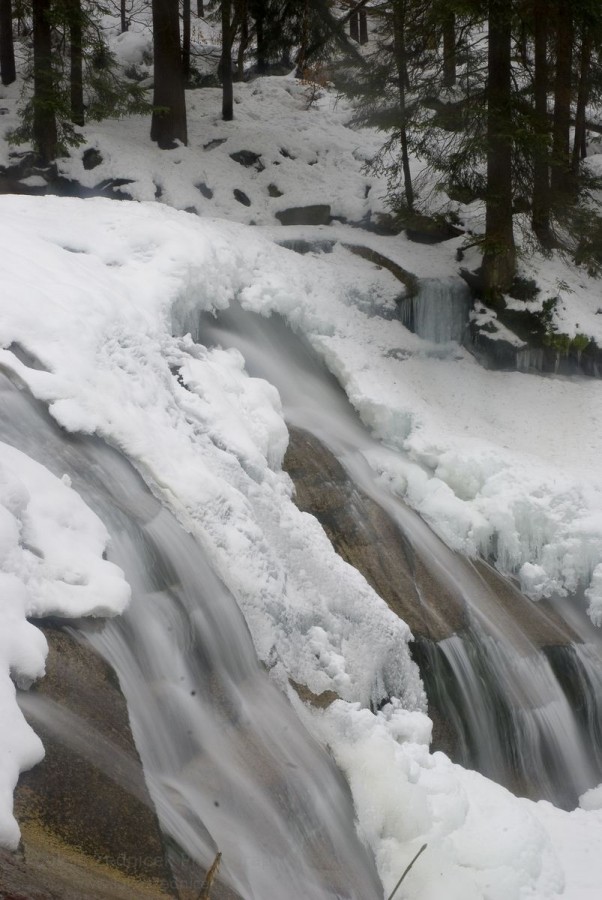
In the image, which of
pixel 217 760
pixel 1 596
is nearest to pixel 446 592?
pixel 217 760

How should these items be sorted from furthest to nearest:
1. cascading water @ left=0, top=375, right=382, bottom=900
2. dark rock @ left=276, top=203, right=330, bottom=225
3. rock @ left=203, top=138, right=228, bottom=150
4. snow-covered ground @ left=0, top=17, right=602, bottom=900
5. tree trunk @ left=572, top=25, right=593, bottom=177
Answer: rock @ left=203, top=138, right=228, bottom=150
dark rock @ left=276, top=203, right=330, bottom=225
tree trunk @ left=572, top=25, right=593, bottom=177
snow-covered ground @ left=0, top=17, right=602, bottom=900
cascading water @ left=0, top=375, right=382, bottom=900

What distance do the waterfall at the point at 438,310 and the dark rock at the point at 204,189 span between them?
183 inches

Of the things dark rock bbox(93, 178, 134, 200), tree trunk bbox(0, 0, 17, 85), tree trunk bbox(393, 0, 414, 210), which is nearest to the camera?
tree trunk bbox(393, 0, 414, 210)

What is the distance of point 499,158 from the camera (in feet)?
34.1

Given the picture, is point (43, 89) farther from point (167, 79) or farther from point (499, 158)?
point (499, 158)

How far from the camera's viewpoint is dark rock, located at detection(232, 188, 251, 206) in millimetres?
13354

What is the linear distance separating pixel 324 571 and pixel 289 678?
41.9 inches

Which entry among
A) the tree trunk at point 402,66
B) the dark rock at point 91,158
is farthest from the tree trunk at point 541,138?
Result: the dark rock at point 91,158

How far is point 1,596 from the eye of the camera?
2988mm

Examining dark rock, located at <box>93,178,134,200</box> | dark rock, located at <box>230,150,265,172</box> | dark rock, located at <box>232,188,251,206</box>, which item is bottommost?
dark rock, located at <box>232,188,251,206</box>

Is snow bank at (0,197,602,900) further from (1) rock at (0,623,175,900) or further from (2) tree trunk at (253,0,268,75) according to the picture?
(2) tree trunk at (253,0,268,75)

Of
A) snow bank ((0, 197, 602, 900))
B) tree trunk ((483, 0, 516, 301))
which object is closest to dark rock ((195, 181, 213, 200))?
snow bank ((0, 197, 602, 900))

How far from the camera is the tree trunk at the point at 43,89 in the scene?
11.4m

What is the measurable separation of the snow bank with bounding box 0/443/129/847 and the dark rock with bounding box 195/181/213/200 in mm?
10351
